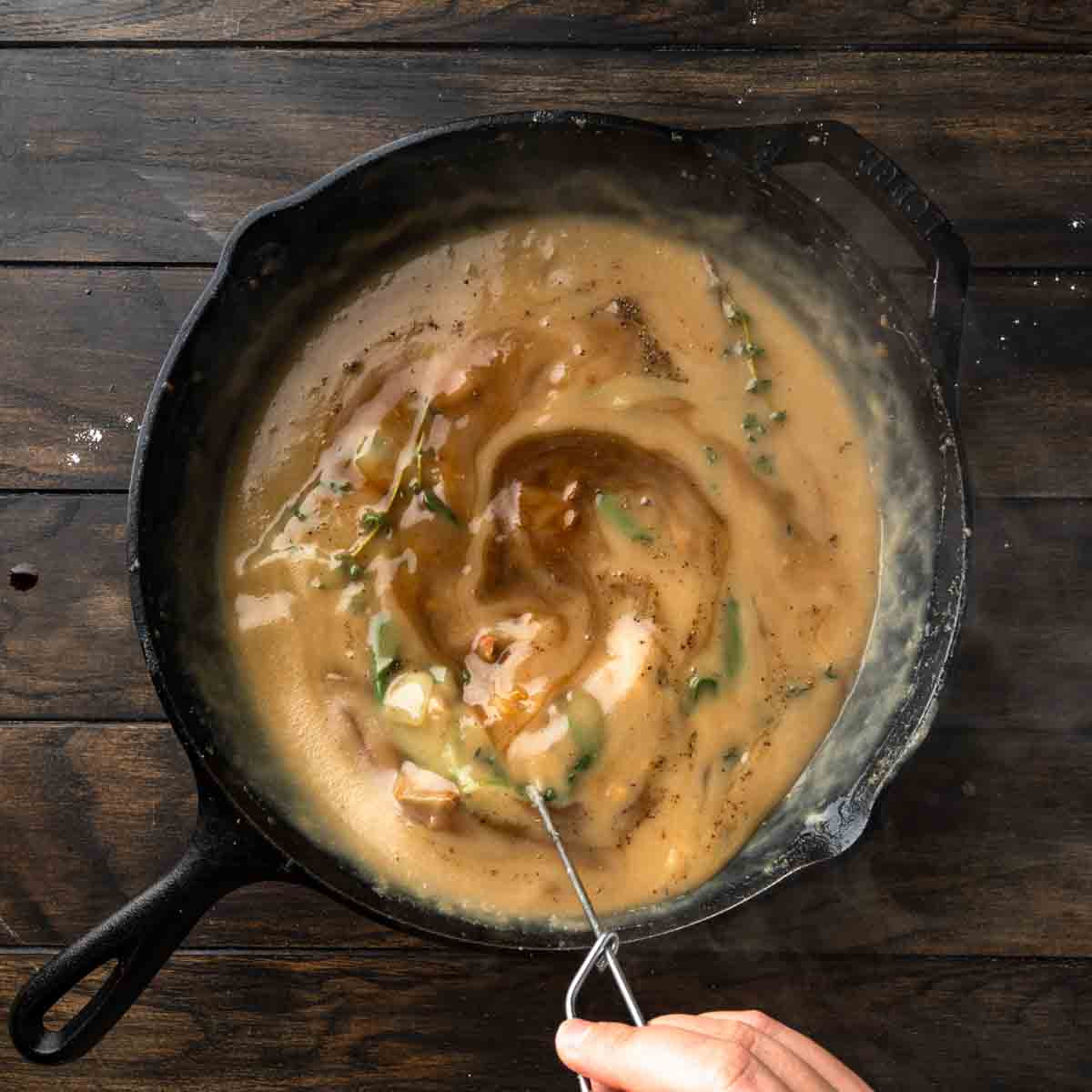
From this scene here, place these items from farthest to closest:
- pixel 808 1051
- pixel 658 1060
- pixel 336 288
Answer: pixel 336 288
pixel 808 1051
pixel 658 1060

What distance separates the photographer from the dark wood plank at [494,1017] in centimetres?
132

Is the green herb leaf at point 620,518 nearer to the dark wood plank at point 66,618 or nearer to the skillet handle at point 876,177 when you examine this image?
the skillet handle at point 876,177

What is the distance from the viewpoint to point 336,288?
1234 millimetres

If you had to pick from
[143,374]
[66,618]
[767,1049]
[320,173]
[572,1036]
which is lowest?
[767,1049]

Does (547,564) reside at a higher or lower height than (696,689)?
higher

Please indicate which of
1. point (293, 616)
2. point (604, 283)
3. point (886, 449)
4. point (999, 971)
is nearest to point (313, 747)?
point (293, 616)

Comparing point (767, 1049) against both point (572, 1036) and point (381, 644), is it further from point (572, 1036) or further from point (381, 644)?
point (381, 644)

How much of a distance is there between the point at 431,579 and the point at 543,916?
0.39 m

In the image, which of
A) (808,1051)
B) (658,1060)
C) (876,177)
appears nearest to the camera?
(658,1060)

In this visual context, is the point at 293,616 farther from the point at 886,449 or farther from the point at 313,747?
the point at 886,449

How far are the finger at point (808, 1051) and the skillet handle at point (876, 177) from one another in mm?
649

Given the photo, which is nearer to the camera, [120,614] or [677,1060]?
[677,1060]

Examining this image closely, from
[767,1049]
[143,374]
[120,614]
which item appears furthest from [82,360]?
[767,1049]

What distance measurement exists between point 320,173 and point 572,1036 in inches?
38.9
